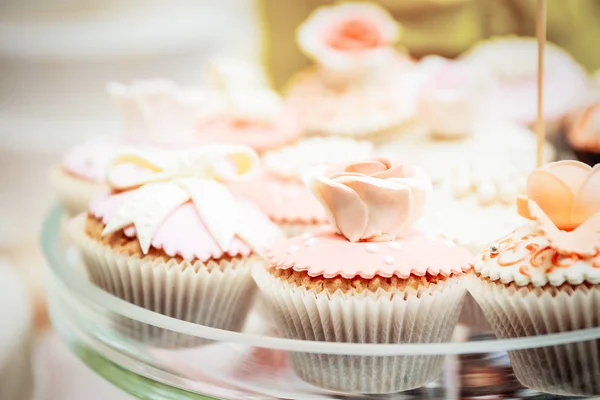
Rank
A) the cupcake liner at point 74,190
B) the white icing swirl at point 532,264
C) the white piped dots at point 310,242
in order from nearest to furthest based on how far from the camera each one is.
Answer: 1. the white icing swirl at point 532,264
2. the white piped dots at point 310,242
3. the cupcake liner at point 74,190

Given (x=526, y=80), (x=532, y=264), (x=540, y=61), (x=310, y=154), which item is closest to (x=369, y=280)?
(x=532, y=264)

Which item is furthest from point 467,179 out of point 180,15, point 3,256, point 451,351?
point 3,256

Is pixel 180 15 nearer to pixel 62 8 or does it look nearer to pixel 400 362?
pixel 62 8

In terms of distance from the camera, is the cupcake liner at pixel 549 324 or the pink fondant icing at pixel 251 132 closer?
the cupcake liner at pixel 549 324

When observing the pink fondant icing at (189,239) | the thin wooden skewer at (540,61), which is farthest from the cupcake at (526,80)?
the pink fondant icing at (189,239)

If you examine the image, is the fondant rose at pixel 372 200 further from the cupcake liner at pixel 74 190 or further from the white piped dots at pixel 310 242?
the cupcake liner at pixel 74 190
